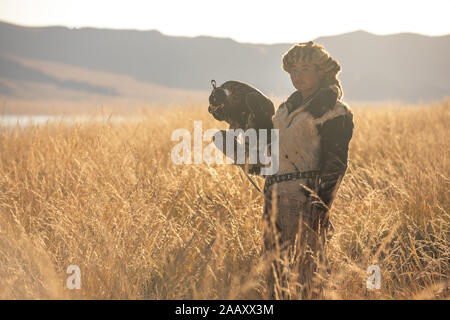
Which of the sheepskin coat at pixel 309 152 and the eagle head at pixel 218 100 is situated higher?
the eagle head at pixel 218 100

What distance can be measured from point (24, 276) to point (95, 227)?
0.44 metres

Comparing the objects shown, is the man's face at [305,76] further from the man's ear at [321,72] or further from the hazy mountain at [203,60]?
the hazy mountain at [203,60]

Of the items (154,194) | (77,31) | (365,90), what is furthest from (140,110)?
(77,31)

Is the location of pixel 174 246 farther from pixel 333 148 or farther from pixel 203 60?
pixel 203 60

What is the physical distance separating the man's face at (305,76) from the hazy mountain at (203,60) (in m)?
80.7

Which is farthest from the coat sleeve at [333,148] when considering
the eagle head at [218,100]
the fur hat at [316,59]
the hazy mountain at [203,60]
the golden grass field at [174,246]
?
the hazy mountain at [203,60]

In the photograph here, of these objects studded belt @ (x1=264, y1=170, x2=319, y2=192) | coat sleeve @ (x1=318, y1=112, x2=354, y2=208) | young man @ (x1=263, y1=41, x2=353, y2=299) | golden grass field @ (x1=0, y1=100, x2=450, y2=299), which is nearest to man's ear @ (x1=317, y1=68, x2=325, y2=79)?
young man @ (x1=263, y1=41, x2=353, y2=299)

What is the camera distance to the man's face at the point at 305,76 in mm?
1816

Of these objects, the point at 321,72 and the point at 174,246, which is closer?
the point at 321,72

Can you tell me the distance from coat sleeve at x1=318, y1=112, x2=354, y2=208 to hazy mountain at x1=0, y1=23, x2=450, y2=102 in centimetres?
8084

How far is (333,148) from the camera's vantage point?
178cm

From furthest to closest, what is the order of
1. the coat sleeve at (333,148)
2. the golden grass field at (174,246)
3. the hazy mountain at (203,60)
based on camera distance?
the hazy mountain at (203,60) → the golden grass field at (174,246) → the coat sleeve at (333,148)

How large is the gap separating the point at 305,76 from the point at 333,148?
364mm

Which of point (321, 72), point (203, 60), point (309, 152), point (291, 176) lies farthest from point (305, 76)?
point (203, 60)
